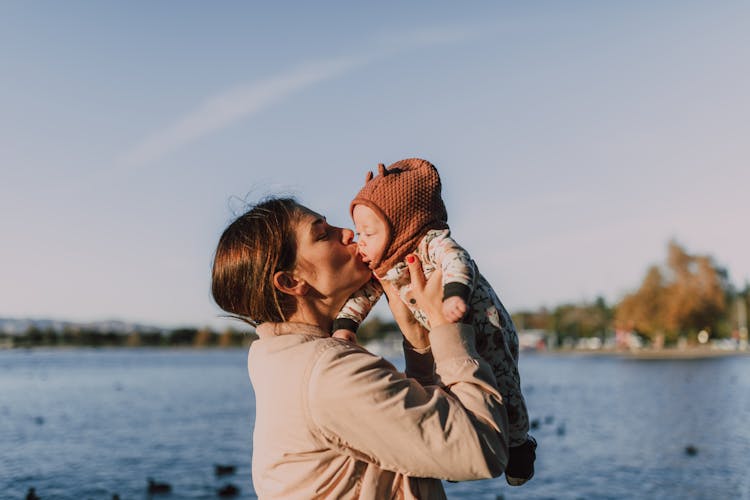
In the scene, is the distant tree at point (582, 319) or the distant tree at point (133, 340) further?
the distant tree at point (133, 340)

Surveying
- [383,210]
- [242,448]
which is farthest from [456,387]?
[242,448]

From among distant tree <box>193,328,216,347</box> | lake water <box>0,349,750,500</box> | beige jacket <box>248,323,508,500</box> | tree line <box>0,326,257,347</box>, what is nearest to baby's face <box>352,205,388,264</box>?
beige jacket <box>248,323,508,500</box>

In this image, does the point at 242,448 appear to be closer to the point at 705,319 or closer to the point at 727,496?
the point at 727,496

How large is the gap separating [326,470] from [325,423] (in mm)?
175

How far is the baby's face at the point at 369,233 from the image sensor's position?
259 centimetres

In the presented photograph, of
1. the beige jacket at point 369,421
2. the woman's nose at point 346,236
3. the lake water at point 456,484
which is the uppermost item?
the woman's nose at point 346,236

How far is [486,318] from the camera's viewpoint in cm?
244

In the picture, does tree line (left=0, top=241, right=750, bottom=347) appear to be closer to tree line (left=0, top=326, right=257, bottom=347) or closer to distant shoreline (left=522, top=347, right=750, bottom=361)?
distant shoreline (left=522, top=347, right=750, bottom=361)

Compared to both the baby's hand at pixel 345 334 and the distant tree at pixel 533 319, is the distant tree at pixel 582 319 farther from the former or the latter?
the baby's hand at pixel 345 334

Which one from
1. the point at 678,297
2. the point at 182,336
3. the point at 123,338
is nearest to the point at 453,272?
the point at 678,297

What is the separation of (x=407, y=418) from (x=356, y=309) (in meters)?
0.85

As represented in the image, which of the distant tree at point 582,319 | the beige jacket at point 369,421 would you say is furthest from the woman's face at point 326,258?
the distant tree at point 582,319

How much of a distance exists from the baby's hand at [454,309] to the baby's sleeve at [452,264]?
1.1 inches

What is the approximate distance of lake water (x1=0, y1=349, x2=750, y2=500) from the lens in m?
16.8
